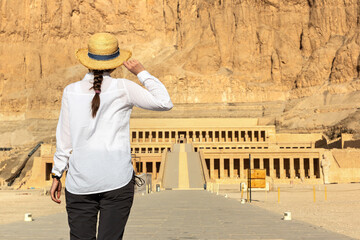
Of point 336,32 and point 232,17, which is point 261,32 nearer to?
point 232,17

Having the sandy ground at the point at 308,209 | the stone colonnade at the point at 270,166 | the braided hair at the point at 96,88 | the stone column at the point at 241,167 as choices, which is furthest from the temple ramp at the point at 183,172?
the braided hair at the point at 96,88

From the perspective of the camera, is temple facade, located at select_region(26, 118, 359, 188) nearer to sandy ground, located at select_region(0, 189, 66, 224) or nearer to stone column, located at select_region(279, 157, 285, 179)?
stone column, located at select_region(279, 157, 285, 179)

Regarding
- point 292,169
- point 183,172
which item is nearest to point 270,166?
point 292,169

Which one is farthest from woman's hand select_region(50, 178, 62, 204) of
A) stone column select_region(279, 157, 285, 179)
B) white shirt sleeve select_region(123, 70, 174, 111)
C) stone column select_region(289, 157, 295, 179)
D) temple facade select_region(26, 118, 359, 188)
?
stone column select_region(279, 157, 285, 179)

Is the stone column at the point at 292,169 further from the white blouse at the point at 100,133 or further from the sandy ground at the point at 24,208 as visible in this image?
the white blouse at the point at 100,133

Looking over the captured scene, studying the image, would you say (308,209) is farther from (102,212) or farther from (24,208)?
(102,212)

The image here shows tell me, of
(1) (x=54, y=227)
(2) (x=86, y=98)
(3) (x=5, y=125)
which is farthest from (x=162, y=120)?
(2) (x=86, y=98)

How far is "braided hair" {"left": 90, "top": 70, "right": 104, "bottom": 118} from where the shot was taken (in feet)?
16.7

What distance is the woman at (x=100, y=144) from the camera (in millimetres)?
5066

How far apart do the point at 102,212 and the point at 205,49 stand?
5469 inches

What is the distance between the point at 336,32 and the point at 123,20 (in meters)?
66.0

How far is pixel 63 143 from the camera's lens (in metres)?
5.30

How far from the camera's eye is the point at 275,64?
13975 centimetres

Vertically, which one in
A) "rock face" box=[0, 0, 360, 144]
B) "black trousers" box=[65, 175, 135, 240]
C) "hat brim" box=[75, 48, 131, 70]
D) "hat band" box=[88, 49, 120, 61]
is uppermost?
"rock face" box=[0, 0, 360, 144]
